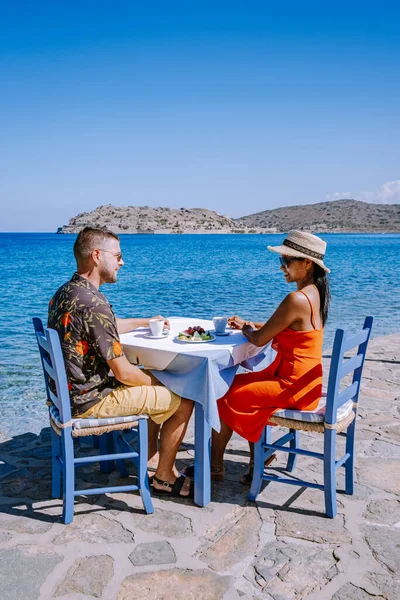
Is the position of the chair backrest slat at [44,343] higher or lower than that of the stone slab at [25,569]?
higher

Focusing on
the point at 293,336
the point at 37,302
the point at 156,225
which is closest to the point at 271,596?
the point at 293,336

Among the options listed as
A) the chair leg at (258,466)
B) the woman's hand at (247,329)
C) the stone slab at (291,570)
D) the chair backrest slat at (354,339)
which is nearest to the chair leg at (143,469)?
the chair leg at (258,466)

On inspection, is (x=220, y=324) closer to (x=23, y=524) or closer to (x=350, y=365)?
(x=350, y=365)

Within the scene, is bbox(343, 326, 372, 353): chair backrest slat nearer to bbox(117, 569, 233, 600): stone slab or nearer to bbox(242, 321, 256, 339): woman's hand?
bbox(242, 321, 256, 339): woman's hand

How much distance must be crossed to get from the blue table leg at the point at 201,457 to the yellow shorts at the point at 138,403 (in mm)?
171

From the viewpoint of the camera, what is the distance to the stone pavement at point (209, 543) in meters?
2.73

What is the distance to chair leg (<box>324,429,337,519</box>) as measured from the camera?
11.3 ft

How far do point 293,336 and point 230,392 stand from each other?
577 mm

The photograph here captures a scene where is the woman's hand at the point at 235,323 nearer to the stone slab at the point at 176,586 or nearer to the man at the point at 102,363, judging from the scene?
the man at the point at 102,363

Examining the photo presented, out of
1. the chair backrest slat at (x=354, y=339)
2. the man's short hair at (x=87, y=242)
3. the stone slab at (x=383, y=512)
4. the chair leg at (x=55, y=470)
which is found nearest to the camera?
the chair backrest slat at (x=354, y=339)

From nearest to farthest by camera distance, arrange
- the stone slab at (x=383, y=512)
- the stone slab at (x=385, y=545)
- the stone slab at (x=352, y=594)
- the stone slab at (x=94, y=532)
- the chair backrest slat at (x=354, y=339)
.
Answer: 1. the stone slab at (x=352, y=594)
2. the stone slab at (x=385, y=545)
3. the stone slab at (x=94, y=532)
4. the chair backrest slat at (x=354, y=339)
5. the stone slab at (x=383, y=512)

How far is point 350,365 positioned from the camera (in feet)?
11.6

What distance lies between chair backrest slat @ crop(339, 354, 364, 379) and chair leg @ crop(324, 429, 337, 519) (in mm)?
374

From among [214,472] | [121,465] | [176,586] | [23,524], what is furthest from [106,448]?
[176,586]
